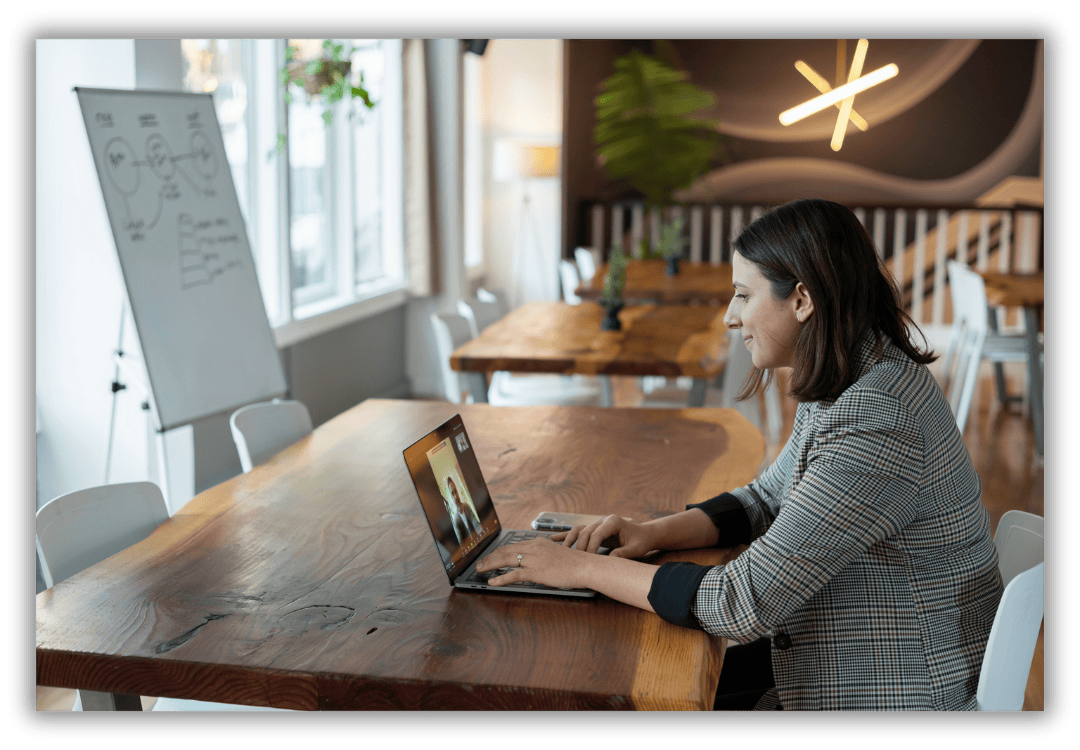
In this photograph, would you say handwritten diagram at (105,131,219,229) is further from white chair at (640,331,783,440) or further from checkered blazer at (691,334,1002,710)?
checkered blazer at (691,334,1002,710)

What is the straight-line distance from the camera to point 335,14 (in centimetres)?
101

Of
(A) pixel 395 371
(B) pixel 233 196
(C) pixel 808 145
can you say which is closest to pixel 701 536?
(B) pixel 233 196

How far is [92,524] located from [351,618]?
0.63 metres

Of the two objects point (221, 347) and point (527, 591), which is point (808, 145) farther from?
point (527, 591)

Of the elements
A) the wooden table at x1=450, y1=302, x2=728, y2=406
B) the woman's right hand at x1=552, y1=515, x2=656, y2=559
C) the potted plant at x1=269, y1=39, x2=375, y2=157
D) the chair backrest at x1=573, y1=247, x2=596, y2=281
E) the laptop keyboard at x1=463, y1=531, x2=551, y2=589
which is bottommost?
the laptop keyboard at x1=463, y1=531, x2=551, y2=589

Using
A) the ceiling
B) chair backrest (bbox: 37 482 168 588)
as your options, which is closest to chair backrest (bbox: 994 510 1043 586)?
chair backrest (bbox: 37 482 168 588)

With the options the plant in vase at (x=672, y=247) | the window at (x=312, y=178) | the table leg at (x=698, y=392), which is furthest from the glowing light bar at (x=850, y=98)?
the plant in vase at (x=672, y=247)

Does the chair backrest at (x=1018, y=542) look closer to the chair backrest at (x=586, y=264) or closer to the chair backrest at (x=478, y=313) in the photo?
the chair backrest at (x=478, y=313)

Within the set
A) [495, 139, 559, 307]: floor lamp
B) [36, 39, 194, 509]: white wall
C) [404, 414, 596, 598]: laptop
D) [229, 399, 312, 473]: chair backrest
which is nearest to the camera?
[404, 414, 596, 598]: laptop

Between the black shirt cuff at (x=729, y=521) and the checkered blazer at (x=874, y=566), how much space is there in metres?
0.23

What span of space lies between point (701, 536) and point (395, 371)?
4.68 m

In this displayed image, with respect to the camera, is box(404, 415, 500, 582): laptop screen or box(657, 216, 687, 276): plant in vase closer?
box(404, 415, 500, 582): laptop screen

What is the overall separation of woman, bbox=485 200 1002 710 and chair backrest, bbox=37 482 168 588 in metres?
0.73

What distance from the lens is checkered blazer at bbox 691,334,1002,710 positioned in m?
1.19
